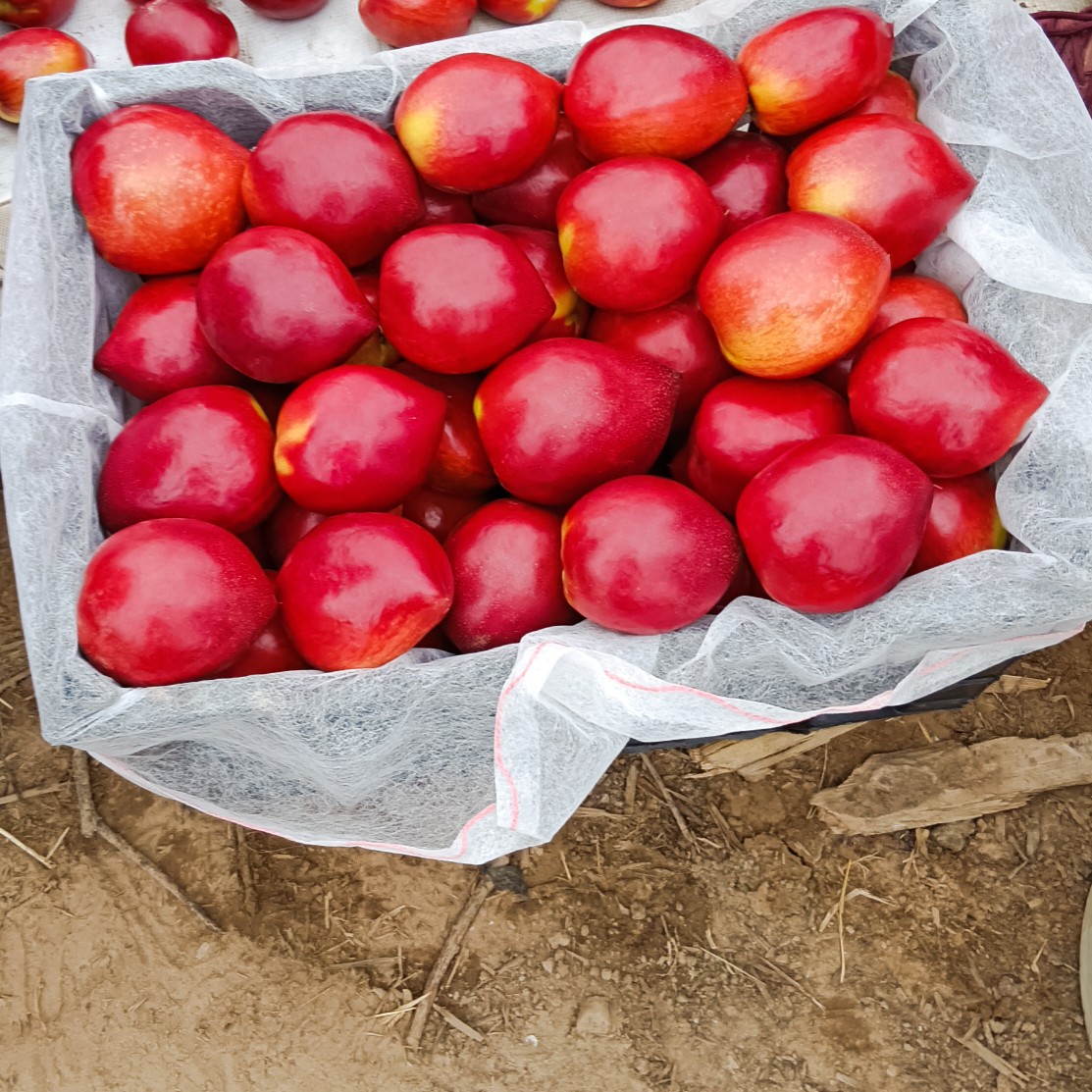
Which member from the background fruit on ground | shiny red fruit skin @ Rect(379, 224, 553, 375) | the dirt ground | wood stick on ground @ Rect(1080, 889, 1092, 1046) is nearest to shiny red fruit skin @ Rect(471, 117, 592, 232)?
shiny red fruit skin @ Rect(379, 224, 553, 375)

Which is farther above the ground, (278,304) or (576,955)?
(278,304)

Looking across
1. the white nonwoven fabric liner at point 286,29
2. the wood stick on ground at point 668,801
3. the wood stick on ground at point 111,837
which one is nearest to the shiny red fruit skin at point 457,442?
the white nonwoven fabric liner at point 286,29

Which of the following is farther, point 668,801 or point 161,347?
point 668,801

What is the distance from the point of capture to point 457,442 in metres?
0.97

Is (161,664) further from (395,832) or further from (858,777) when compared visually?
(858,777)

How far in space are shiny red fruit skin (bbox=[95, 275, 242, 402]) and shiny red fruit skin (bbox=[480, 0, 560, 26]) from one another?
24.4 inches

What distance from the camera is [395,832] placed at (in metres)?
0.98

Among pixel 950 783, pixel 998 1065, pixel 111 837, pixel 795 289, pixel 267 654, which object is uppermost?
pixel 795 289

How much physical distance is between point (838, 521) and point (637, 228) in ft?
1.08

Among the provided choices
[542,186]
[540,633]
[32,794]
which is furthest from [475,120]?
[32,794]

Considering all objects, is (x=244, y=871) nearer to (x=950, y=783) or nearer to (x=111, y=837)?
(x=111, y=837)

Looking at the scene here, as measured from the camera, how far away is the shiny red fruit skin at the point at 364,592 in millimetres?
818

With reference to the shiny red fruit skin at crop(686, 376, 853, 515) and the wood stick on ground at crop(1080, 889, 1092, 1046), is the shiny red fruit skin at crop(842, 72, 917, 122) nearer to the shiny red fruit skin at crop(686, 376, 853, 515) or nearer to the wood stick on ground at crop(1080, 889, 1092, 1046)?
the shiny red fruit skin at crop(686, 376, 853, 515)

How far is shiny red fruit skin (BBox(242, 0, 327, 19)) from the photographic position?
1.25m
